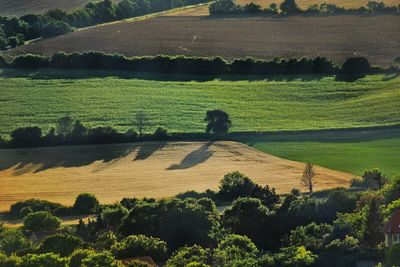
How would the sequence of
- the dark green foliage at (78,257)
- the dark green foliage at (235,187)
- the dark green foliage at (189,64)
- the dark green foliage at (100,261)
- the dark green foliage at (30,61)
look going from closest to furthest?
the dark green foliage at (100,261) → the dark green foliage at (78,257) → the dark green foliage at (235,187) → the dark green foliage at (189,64) → the dark green foliage at (30,61)

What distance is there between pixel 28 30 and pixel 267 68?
25.9 metres

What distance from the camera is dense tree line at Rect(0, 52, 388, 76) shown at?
109812 mm

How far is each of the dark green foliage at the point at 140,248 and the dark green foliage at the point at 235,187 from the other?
14.7m

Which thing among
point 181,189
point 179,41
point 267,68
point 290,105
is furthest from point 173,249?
point 179,41

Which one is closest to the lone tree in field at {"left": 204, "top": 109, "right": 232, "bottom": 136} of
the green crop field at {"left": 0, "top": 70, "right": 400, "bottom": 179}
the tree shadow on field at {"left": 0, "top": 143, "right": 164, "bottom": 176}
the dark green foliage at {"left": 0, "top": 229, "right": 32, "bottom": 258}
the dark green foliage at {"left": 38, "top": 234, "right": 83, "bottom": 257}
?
the green crop field at {"left": 0, "top": 70, "right": 400, "bottom": 179}

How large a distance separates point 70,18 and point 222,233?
7444 cm

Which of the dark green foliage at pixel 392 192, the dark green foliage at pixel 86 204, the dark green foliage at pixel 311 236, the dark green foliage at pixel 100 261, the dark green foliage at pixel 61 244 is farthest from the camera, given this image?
the dark green foliage at pixel 86 204

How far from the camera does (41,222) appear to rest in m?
65.8

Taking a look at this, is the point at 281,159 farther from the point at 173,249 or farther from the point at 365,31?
the point at 365,31

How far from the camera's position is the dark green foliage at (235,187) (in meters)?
73.1

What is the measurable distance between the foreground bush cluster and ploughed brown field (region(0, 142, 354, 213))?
5.14 meters

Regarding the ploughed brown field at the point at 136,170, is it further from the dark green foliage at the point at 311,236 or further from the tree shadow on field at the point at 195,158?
the dark green foliage at the point at 311,236

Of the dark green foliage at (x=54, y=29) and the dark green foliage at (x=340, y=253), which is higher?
the dark green foliage at (x=54, y=29)

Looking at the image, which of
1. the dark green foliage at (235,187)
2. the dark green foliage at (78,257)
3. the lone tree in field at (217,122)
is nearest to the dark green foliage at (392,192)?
the dark green foliage at (235,187)
